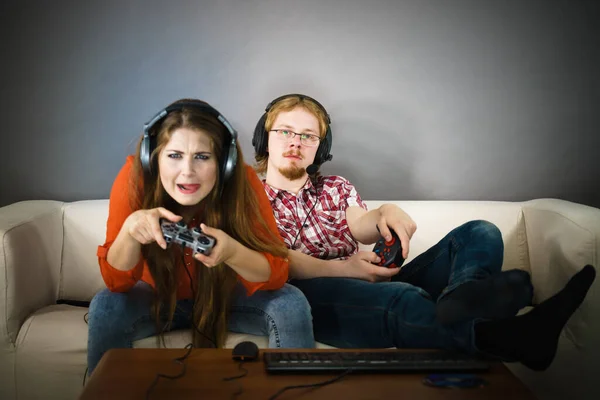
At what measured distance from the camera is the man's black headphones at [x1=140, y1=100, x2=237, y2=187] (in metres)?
1.39

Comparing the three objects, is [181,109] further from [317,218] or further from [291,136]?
[317,218]

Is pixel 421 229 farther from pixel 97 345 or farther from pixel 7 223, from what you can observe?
pixel 7 223

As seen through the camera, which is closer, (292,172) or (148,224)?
(148,224)

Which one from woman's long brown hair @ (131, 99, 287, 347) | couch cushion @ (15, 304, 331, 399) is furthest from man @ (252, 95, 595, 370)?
couch cushion @ (15, 304, 331, 399)

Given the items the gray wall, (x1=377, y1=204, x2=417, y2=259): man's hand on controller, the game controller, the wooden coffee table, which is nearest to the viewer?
the wooden coffee table

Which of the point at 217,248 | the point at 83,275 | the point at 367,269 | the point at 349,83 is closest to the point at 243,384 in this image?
the point at 217,248

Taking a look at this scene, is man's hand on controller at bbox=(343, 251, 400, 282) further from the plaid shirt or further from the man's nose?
the man's nose

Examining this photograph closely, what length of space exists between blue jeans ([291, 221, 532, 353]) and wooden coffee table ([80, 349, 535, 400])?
0.55ft

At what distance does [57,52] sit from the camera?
2098mm

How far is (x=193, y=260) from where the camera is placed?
58.0 inches

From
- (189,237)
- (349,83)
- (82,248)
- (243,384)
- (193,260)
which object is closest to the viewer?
(243,384)

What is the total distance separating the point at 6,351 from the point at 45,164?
742mm

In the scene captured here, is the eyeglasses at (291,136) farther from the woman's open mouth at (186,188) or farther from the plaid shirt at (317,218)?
the woman's open mouth at (186,188)

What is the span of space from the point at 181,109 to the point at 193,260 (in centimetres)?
37
